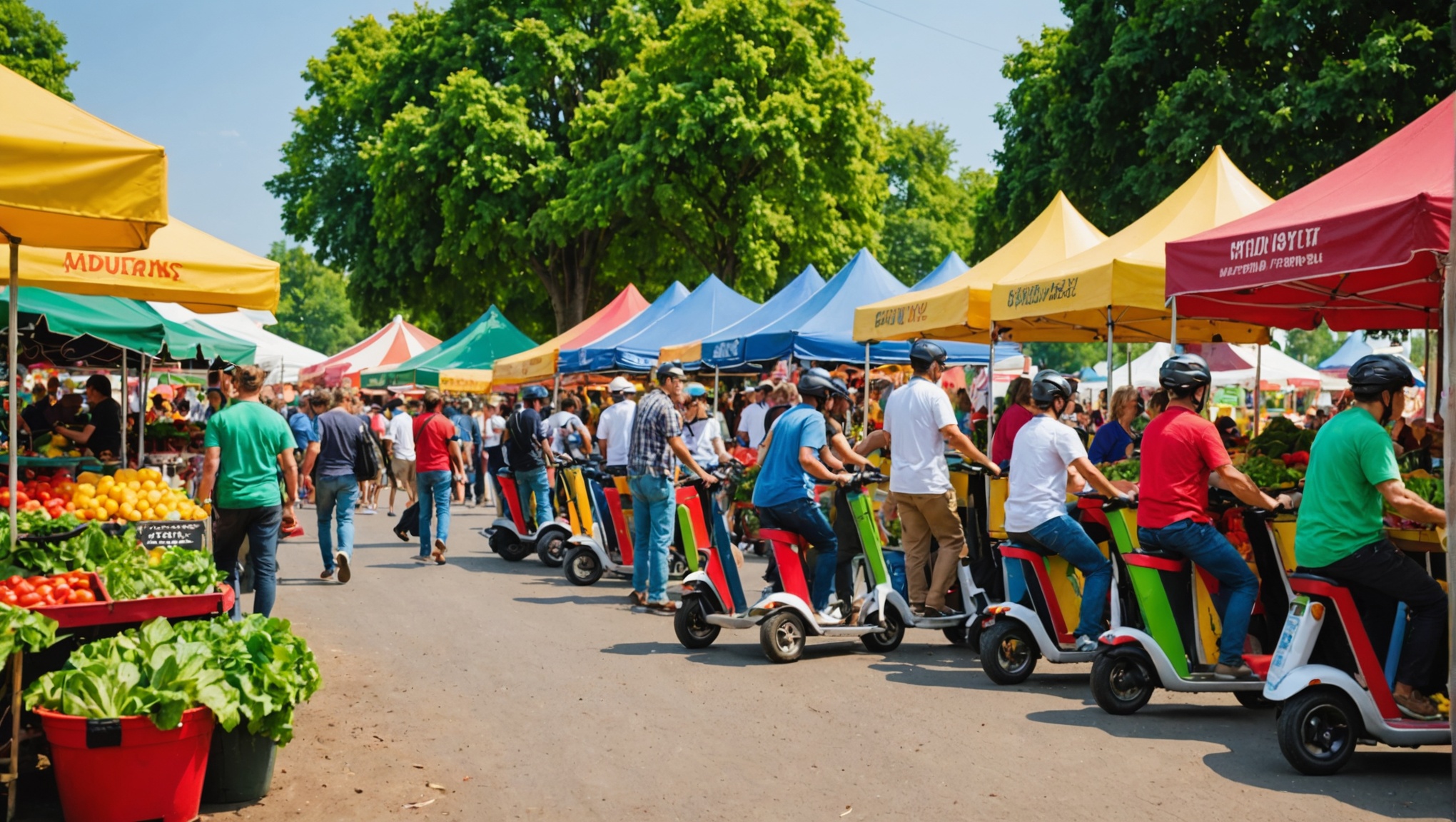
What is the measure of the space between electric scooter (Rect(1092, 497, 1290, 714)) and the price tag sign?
198 inches

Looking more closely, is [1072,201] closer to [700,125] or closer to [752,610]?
[700,125]

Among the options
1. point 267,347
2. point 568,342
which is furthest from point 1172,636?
point 267,347

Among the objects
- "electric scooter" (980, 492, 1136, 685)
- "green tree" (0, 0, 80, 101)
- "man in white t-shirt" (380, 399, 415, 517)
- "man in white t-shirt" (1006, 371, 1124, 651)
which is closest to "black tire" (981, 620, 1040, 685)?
"electric scooter" (980, 492, 1136, 685)

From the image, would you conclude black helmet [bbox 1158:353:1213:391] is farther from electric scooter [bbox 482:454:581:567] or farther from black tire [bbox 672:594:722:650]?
electric scooter [bbox 482:454:581:567]

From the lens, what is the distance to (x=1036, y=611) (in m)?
8.47

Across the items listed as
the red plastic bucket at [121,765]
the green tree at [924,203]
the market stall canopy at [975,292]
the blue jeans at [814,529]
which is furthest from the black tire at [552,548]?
the green tree at [924,203]

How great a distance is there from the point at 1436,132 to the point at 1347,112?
43.6ft

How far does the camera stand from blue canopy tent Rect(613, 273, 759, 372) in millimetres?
22578

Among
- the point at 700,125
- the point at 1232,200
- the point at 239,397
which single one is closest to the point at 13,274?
the point at 239,397

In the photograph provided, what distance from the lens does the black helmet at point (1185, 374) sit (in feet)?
23.9

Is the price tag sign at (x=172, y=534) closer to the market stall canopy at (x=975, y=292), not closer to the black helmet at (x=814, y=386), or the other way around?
the black helmet at (x=814, y=386)

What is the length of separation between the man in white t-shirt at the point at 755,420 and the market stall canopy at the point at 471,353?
1360 centimetres

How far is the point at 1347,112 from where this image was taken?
21.0 meters

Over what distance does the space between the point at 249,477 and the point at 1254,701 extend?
6.31m
